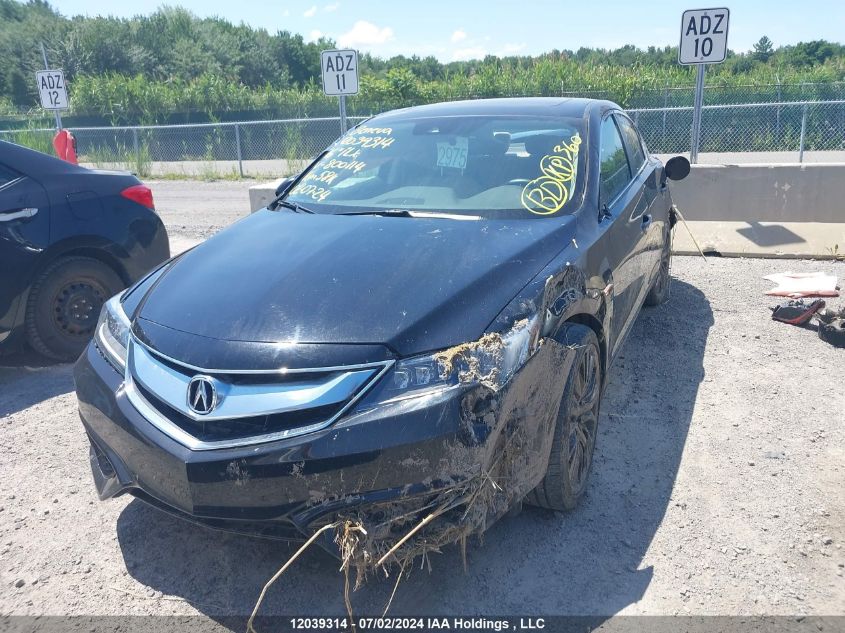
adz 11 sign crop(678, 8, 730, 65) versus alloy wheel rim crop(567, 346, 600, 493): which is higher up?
adz 11 sign crop(678, 8, 730, 65)

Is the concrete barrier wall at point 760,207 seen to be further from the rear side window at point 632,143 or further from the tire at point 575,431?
the tire at point 575,431

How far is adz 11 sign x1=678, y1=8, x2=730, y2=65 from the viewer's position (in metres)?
9.19

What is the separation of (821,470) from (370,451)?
251 centimetres

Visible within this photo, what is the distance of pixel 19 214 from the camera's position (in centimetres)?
493

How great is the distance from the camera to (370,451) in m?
2.34

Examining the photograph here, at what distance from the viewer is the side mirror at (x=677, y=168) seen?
18.2ft

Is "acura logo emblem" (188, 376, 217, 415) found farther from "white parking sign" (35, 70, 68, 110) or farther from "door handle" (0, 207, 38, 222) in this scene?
"white parking sign" (35, 70, 68, 110)

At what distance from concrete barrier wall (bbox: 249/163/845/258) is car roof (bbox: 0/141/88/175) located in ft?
20.2

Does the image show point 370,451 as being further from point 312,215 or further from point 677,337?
point 677,337

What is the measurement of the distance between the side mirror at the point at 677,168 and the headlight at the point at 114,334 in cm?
416

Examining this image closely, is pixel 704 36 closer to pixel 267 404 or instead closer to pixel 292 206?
pixel 292 206

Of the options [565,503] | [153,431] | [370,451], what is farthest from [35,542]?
[565,503]

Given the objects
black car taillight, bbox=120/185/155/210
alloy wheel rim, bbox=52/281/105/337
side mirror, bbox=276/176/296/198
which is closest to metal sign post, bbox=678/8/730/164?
side mirror, bbox=276/176/296/198

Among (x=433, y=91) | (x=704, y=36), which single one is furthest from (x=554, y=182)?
(x=433, y=91)
